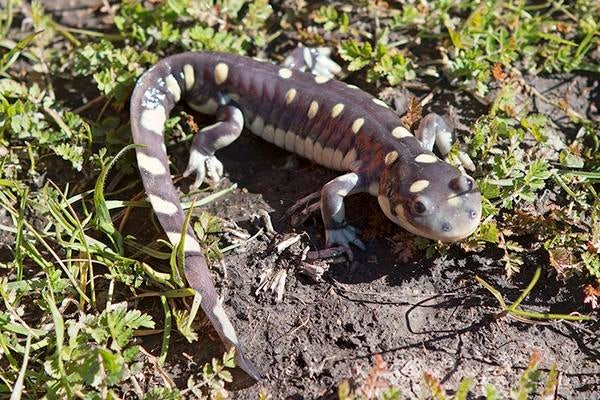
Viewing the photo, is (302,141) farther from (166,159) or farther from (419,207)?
(419,207)

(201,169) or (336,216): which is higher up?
(336,216)

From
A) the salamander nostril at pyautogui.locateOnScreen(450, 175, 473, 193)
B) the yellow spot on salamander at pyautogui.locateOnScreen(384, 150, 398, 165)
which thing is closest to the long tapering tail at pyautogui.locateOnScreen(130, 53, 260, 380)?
the yellow spot on salamander at pyautogui.locateOnScreen(384, 150, 398, 165)

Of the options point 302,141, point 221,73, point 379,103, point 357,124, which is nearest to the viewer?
point 357,124

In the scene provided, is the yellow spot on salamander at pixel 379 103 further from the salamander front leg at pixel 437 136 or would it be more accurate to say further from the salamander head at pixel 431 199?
the salamander head at pixel 431 199

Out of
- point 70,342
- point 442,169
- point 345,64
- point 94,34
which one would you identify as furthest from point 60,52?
point 442,169

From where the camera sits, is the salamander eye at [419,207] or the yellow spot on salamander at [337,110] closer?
the salamander eye at [419,207]

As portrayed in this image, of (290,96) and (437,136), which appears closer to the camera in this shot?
(437,136)

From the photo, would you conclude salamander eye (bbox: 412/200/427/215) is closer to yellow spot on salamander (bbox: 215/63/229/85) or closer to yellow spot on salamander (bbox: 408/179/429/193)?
yellow spot on salamander (bbox: 408/179/429/193)

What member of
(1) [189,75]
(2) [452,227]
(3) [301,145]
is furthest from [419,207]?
(1) [189,75]

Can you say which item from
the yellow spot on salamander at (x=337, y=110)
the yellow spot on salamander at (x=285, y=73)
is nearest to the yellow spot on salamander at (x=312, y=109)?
the yellow spot on salamander at (x=337, y=110)
